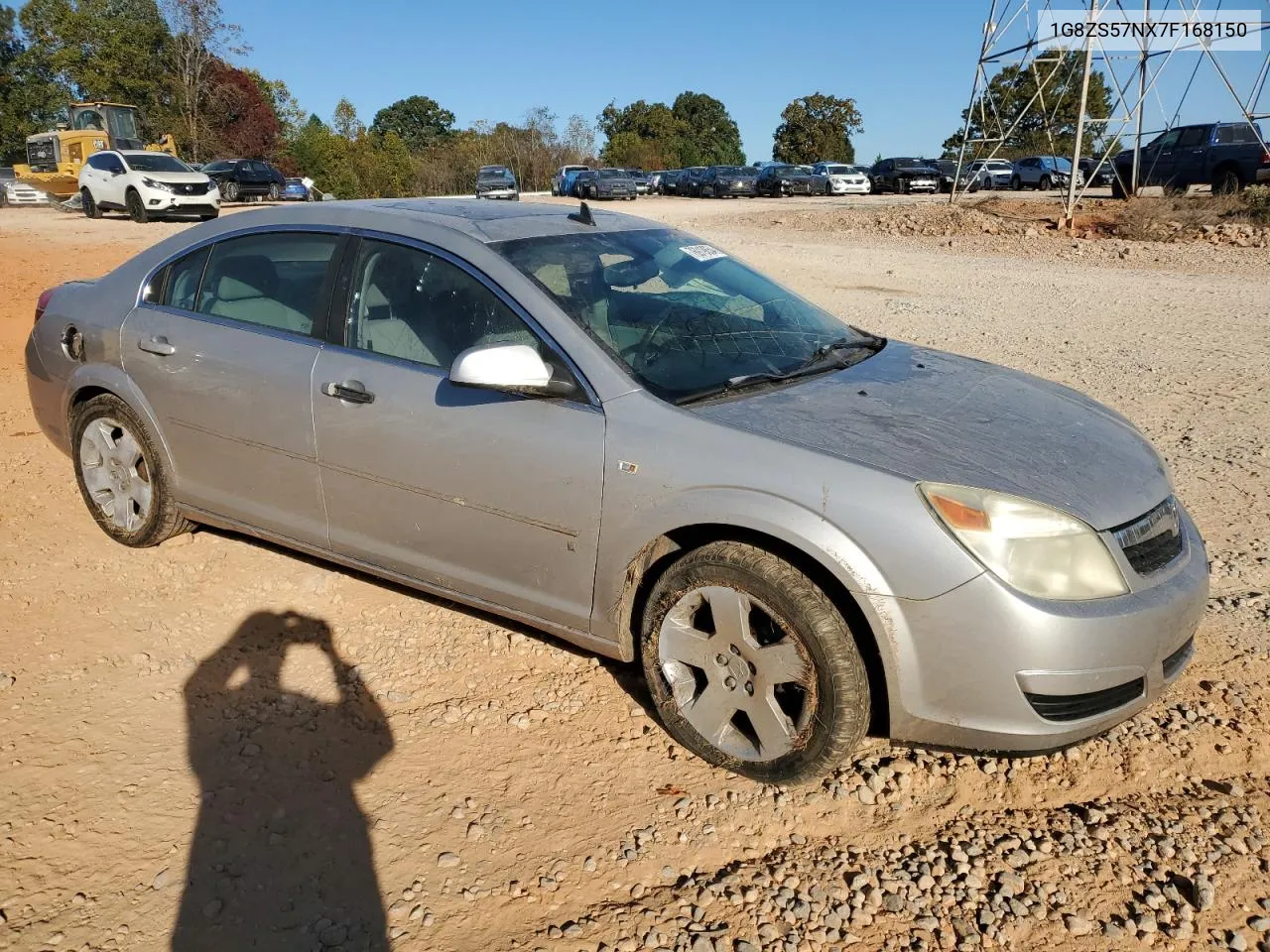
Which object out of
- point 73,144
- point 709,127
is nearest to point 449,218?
point 73,144

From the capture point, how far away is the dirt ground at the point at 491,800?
2.41m

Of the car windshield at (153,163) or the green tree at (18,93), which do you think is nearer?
the car windshield at (153,163)

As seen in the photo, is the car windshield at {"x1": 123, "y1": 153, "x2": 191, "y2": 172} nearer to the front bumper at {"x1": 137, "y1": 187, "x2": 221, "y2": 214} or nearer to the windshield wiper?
the front bumper at {"x1": 137, "y1": 187, "x2": 221, "y2": 214}

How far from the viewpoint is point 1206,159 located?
25.0m

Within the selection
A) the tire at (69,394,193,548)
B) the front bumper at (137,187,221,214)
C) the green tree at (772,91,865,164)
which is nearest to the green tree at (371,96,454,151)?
the green tree at (772,91,865,164)

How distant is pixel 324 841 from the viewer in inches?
106

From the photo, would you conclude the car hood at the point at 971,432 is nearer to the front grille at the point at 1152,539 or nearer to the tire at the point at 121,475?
the front grille at the point at 1152,539

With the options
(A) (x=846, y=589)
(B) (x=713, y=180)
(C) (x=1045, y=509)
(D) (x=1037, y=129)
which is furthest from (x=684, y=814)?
(D) (x=1037, y=129)

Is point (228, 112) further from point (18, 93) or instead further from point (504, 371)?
point (504, 371)

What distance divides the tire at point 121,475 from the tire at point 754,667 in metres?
2.56

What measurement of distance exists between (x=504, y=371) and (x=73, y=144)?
35644 mm

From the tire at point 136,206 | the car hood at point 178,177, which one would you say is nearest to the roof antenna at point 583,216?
the car hood at point 178,177

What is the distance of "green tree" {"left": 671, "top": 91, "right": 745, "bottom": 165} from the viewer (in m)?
95.2

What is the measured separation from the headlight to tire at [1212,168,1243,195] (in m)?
25.9
